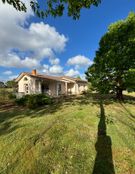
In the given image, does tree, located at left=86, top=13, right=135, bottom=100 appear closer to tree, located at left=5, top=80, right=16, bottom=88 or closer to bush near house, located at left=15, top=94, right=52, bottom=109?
bush near house, located at left=15, top=94, right=52, bottom=109

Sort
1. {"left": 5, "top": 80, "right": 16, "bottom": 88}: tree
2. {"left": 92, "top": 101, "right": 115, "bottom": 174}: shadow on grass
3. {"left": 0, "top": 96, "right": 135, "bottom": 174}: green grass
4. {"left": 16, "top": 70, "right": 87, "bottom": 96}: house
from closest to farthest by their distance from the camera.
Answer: {"left": 92, "top": 101, "right": 115, "bottom": 174}: shadow on grass, {"left": 0, "top": 96, "right": 135, "bottom": 174}: green grass, {"left": 16, "top": 70, "right": 87, "bottom": 96}: house, {"left": 5, "top": 80, "right": 16, "bottom": 88}: tree

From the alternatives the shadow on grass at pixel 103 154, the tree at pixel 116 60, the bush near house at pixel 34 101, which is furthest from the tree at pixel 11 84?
the shadow on grass at pixel 103 154

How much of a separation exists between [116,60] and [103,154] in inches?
575

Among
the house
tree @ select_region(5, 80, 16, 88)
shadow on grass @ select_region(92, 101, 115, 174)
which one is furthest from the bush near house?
tree @ select_region(5, 80, 16, 88)

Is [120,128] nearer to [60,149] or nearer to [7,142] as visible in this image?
[60,149]

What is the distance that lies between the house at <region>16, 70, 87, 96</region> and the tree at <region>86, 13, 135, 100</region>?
10.3 m

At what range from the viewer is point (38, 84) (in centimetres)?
2956

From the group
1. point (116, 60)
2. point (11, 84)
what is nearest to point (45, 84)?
point (11, 84)

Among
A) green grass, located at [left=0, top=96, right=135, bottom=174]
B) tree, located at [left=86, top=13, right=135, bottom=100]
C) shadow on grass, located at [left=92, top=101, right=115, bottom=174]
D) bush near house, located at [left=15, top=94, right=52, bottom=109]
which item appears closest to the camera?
shadow on grass, located at [left=92, top=101, right=115, bottom=174]

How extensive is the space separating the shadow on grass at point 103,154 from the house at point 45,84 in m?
20.4

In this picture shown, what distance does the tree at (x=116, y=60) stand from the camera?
63.4 feet

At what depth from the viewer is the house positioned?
94.6 feet

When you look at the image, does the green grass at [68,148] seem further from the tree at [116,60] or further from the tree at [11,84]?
the tree at [11,84]

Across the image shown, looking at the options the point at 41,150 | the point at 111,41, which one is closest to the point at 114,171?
the point at 41,150
